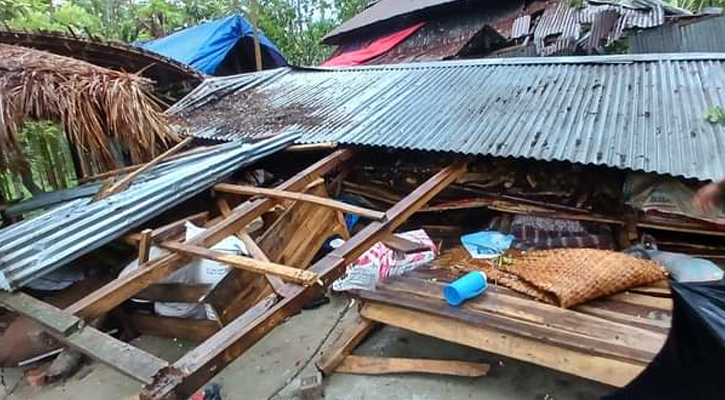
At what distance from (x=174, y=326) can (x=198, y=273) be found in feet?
1.74

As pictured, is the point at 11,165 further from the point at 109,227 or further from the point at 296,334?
the point at 296,334

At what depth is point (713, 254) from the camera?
3.46 meters

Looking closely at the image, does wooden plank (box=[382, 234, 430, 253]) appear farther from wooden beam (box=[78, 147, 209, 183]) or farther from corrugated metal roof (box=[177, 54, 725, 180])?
wooden beam (box=[78, 147, 209, 183])

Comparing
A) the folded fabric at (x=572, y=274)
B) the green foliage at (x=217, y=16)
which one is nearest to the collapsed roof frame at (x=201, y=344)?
the folded fabric at (x=572, y=274)

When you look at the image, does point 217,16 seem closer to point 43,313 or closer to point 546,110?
point 546,110

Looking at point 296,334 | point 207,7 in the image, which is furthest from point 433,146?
point 207,7

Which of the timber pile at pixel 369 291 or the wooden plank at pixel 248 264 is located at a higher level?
the wooden plank at pixel 248 264

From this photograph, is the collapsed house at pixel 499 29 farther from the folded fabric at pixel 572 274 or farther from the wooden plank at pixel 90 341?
the wooden plank at pixel 90 341

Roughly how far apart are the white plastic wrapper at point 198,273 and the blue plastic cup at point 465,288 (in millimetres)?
1509

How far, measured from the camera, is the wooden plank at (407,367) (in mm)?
3098

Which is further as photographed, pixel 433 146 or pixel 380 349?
pixel 433 146

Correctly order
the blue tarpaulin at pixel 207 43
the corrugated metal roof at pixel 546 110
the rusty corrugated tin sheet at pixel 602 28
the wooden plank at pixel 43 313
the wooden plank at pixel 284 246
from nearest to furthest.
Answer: the wooden plank at pixel 43 313, the wooden plank at pixel 284 246, the corrugated metal roof at pixel 546 110, the rusty corrugated tin sheet at pixel 602 28, the blue tarpaulin at pixel 207 43

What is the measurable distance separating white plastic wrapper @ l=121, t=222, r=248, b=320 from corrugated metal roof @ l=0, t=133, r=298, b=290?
13.0 inches

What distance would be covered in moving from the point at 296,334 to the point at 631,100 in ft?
11.2
